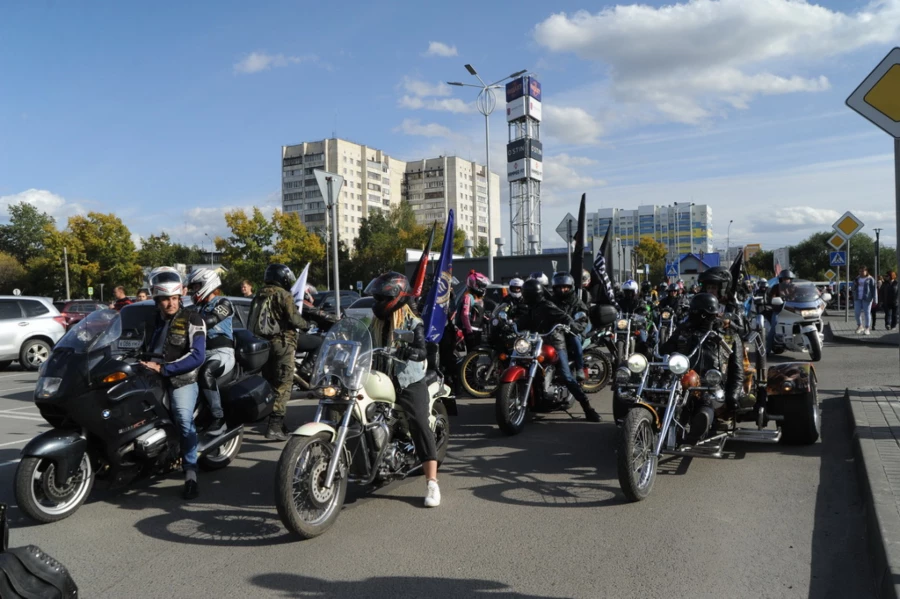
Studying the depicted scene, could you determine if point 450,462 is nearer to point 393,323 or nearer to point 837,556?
point 393,323

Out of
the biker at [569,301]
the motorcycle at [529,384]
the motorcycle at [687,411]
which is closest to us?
the motorcycle at [687,411]

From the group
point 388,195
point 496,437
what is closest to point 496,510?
point 496,437

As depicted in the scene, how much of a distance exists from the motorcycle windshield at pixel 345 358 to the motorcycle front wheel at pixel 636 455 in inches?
72.3

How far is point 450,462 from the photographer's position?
6.48 metres

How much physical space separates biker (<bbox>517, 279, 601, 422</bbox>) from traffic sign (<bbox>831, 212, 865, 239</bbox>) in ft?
42.2

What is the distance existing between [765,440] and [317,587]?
166 inches

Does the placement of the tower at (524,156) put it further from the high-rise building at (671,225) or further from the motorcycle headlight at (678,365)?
the motorcycle headlight at (678,365)

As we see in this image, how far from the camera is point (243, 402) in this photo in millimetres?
6055

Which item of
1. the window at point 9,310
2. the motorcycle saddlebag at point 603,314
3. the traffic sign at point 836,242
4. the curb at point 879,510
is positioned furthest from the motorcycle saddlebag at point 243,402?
the traffic sign at point 836,242

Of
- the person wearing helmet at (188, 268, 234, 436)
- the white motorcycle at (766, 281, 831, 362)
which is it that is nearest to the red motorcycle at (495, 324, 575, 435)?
the person wearing helmet at (188, 268, 234, 436)

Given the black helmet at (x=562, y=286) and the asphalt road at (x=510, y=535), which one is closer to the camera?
the asphalt road at (x=510, y=535)

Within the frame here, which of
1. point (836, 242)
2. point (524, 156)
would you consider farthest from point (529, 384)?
point (524, 156)

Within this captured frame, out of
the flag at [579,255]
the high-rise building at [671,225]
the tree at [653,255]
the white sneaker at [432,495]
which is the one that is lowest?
the white sneaker at [432,495]

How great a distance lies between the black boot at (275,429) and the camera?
7492 mm
